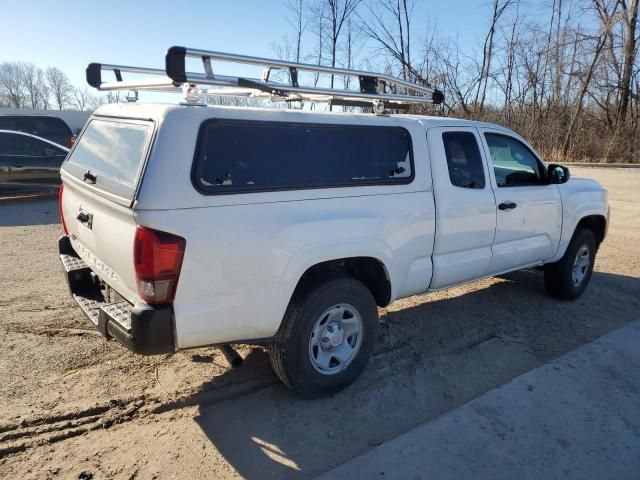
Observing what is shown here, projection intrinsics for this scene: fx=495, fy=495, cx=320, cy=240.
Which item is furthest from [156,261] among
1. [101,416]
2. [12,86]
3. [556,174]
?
[12,86]

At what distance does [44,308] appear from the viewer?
478 centimetres

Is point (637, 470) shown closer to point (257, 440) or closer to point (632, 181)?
point (257, 440)

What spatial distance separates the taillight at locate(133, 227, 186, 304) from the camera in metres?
2.62

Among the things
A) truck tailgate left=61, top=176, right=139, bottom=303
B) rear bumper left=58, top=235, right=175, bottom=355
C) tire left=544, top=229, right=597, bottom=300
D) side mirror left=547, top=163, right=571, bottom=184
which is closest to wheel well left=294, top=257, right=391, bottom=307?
rear bumper left=58, top=235, right=175, bottom=355

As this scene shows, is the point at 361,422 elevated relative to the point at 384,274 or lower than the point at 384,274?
lower

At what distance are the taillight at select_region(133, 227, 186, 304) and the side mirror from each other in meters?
3.89

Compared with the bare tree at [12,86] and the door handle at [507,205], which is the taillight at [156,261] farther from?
the bare tree at [12,86]

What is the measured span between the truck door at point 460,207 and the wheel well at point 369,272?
0.53 m

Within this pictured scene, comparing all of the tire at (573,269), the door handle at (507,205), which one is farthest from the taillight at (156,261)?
the tire at (573,269)

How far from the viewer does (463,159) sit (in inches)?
168

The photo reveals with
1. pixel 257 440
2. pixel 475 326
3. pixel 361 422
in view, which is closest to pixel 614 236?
pixel 475 326

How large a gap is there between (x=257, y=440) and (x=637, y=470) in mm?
2218

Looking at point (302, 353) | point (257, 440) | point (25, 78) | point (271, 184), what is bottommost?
point (257, 440)

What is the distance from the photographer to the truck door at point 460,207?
397cm
